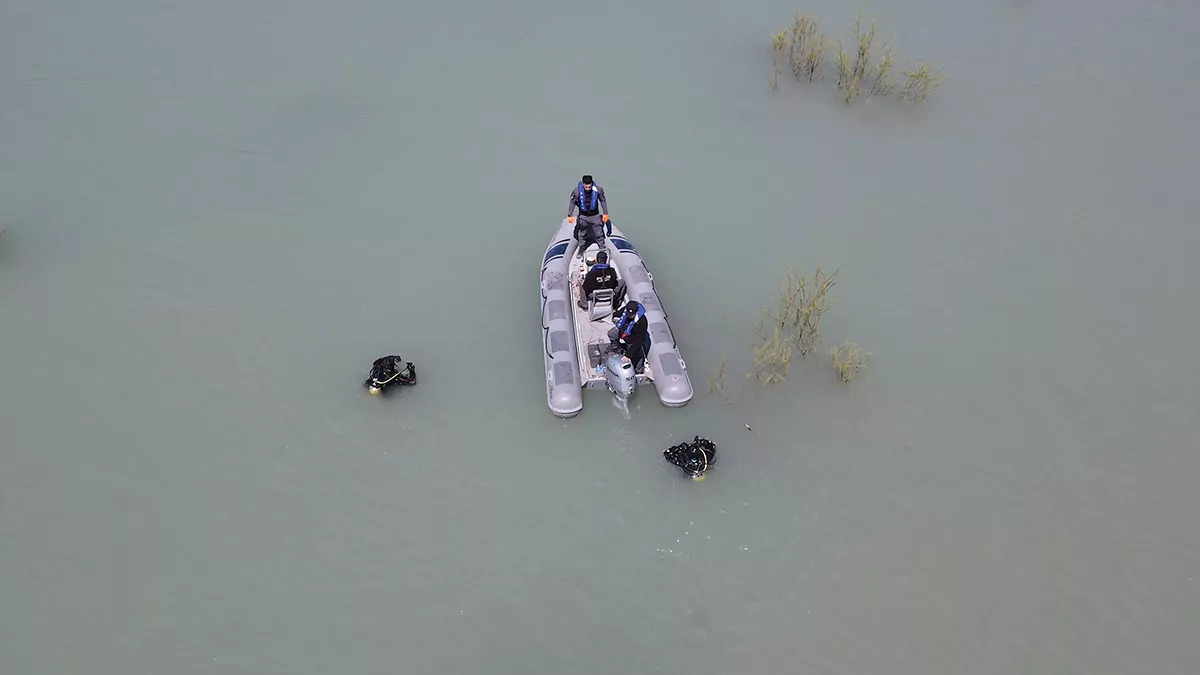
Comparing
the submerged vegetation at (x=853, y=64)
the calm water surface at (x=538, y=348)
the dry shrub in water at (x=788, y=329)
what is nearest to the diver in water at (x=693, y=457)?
the calm water surface at (x=538, y=348)

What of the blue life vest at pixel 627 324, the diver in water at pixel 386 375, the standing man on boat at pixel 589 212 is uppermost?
the standing man on boat at pixel 589 212

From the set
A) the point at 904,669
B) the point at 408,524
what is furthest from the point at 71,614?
the point at 904,669

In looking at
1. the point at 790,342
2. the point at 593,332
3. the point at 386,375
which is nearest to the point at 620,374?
the point at 593,332

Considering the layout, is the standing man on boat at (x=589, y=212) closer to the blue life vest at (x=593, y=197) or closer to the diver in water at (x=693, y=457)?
the blue life vest at (x=593, y=197)

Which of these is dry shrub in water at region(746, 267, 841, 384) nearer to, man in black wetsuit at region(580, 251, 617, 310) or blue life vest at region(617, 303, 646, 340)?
blue life vest at region(617, 303, 646, 340)

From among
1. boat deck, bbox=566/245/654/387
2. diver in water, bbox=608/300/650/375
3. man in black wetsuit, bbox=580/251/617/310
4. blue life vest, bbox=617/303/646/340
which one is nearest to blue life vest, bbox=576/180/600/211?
boat deck, bbox=566/245/654/387

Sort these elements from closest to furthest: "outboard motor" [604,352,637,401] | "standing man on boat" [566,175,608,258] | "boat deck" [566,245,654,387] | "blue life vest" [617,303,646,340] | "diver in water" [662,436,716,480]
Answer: "diver in water" [662,436,716,480] → "blue life vest" [617,303,646,340] → "outboard motor" [604,352,637,401] → "boat deck" [566,245,654,387] → "standing man on boat" [566,175,608,258]

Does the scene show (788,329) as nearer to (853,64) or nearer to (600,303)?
(600,303)
